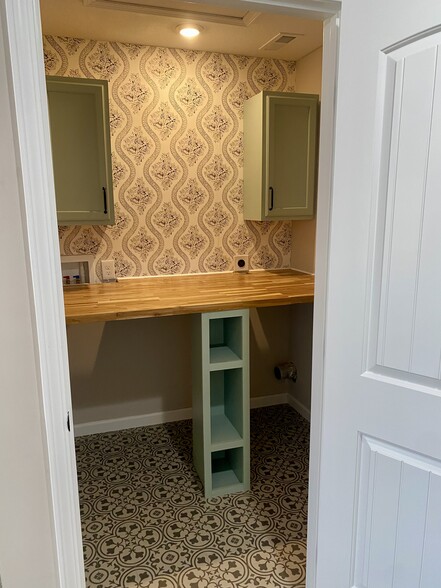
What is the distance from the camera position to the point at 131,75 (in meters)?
2.69

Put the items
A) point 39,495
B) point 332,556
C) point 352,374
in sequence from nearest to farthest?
point 39,495
point 352,374
point 332,556

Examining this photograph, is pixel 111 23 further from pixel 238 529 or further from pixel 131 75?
pixel 238 529

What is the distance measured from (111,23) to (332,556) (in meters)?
2.67

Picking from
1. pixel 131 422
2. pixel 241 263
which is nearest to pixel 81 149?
pixel 241 263

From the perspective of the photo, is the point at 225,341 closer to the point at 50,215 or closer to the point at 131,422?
the point at 131,422

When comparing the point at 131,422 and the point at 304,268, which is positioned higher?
the point at 304,268

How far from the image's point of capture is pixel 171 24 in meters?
2.33

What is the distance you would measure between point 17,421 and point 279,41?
2527 mm

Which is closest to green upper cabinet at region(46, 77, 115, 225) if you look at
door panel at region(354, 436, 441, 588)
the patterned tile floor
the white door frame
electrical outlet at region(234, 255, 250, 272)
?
electrical outlet at region(234, 255, 250, 272)

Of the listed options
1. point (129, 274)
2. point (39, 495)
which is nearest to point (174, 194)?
point (129, 274)

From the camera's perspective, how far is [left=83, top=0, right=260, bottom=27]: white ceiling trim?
2031 millimetres

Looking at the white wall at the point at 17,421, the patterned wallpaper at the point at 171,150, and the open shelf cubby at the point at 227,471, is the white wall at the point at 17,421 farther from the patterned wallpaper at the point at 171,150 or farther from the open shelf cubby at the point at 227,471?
the patterned wallpaper at the point at 171,150

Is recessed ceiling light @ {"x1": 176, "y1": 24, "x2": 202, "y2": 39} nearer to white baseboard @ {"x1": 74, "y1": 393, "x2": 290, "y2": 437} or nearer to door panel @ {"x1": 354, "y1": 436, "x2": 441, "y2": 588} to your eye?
door panel @ {"x1": 354, "y1": 436, "x2": 441, "y2": 588}

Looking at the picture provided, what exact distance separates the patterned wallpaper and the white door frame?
1.67 metres
